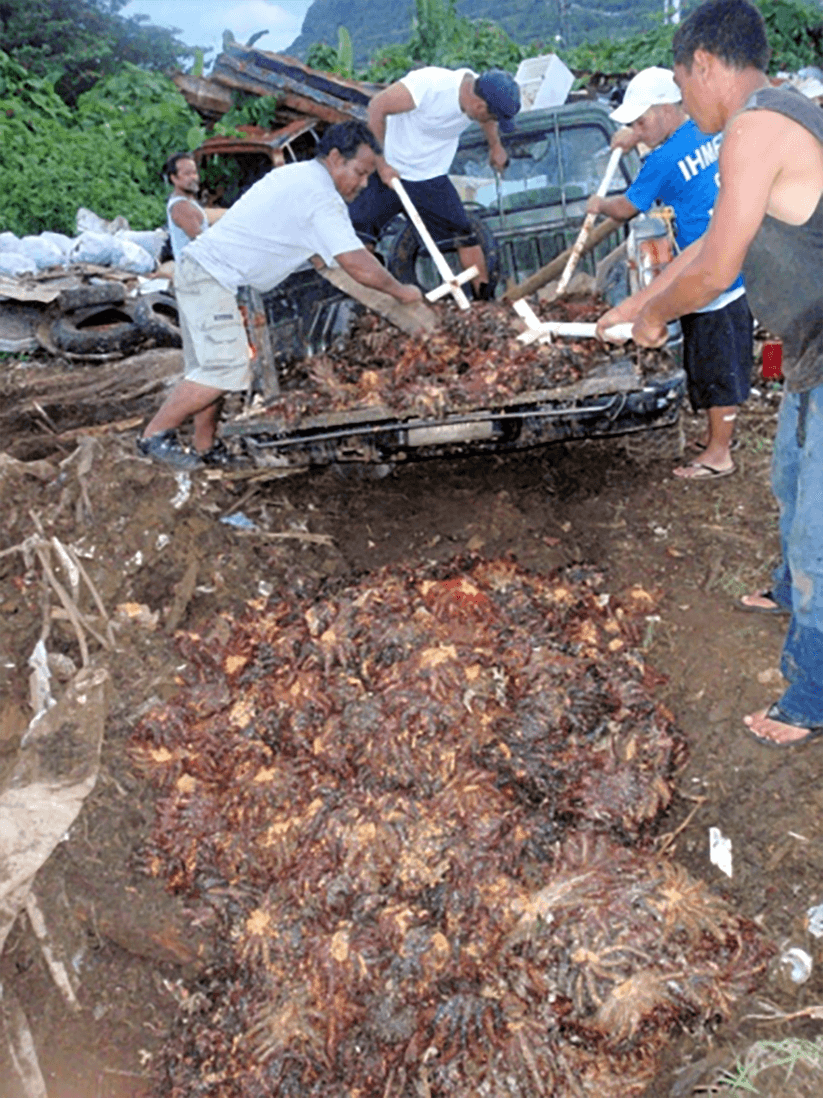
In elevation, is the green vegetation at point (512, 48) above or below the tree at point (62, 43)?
below

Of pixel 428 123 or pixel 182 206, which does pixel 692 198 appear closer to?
pixel 428 123

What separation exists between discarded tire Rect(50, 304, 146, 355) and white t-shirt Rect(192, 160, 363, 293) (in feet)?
14.0

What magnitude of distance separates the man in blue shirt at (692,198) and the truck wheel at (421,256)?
4.48 feet

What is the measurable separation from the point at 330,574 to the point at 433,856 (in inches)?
76.9

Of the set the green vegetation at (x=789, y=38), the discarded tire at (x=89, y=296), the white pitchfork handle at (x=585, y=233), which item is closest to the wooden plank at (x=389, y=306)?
the white pitchfork handle at (x=585, y=233)

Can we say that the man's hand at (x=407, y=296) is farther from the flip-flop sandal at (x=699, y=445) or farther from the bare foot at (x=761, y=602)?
the bare foot at (x=761, y=602)

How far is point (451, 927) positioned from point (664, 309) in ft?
7.30

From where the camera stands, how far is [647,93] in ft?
15.4

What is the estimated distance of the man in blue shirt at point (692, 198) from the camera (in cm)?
462

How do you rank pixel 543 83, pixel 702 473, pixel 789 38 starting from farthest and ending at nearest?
pixel 789 38
pixel 543 83
pixel 702 473

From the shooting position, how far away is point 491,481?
534cm

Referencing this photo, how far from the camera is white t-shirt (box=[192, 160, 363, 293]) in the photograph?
15.5 feet

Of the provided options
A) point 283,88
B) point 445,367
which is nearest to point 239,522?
point 445,367

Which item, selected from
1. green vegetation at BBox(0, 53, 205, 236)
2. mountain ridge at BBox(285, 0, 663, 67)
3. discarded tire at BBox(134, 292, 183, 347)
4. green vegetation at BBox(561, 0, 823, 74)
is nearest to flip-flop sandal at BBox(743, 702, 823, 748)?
discarded tire at BBox(134, 292, 183, 347)
